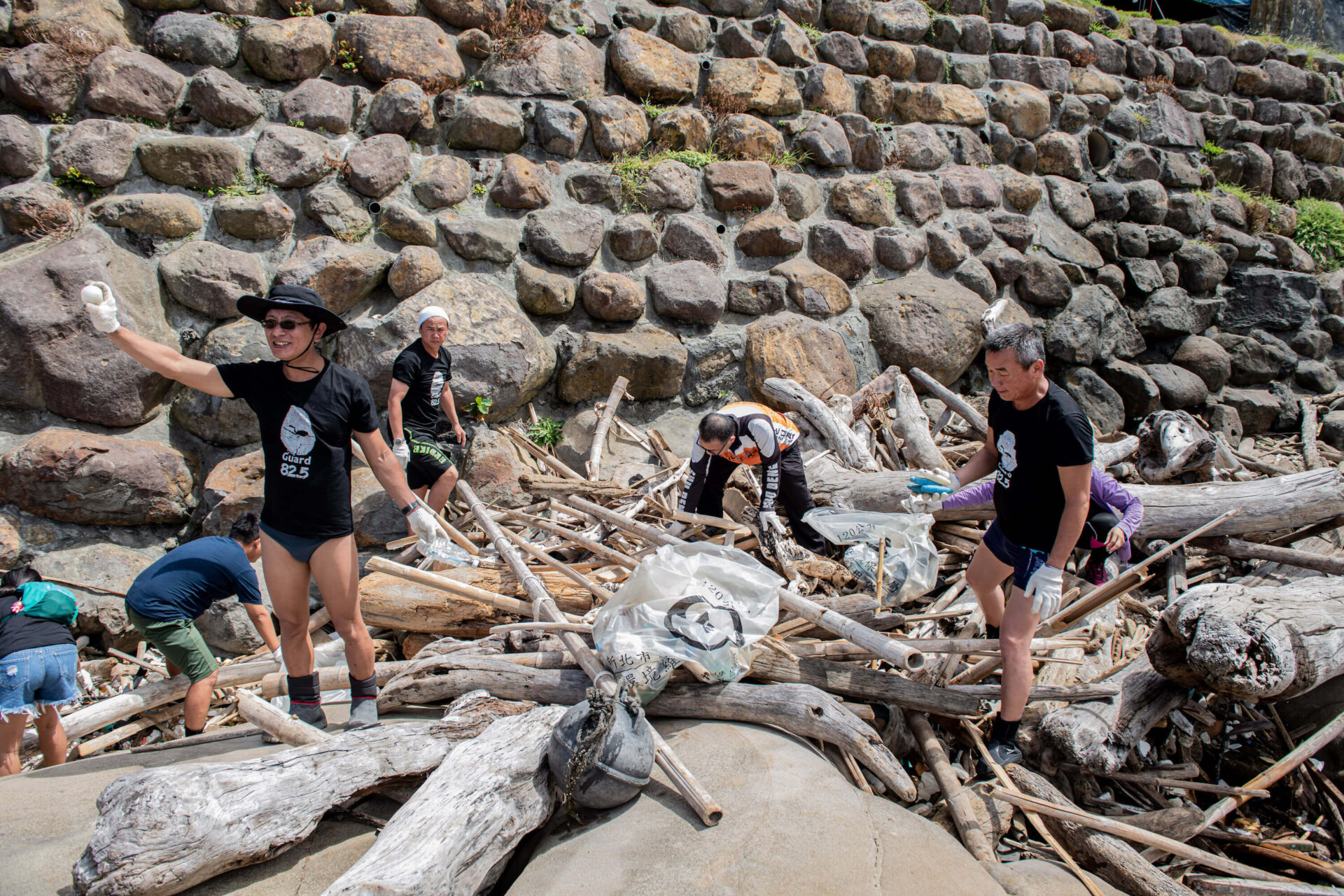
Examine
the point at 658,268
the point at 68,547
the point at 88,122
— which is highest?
the point at 88,122

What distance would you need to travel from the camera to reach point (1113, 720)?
3.55m

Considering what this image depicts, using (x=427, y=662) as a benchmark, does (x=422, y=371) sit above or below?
above

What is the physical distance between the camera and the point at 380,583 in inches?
181

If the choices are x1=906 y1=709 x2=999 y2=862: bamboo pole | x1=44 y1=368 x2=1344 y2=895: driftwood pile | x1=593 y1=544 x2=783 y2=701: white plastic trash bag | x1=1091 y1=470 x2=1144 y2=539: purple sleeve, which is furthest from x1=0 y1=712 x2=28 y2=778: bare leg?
x1=1091 y1=470 x2=1144 y2=539: purple sleeve

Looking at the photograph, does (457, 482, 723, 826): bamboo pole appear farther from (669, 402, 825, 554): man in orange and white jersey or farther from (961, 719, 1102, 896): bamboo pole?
(961, 719, 1102, 896): bamboo pole

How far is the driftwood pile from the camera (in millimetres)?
2541

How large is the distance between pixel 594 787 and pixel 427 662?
1.41 metres

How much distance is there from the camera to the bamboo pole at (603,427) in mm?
6332

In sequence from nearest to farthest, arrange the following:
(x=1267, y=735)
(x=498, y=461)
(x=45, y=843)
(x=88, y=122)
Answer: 1. (x=45, y=843)
2. (x=1267, y=735)
3. (x=88, y=122)
4. (x=498, y=461)

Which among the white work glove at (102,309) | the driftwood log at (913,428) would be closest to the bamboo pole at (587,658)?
the white work glove at (102,309)

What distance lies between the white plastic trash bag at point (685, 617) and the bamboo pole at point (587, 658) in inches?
3.2

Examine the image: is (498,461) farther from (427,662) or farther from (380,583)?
(427,662)

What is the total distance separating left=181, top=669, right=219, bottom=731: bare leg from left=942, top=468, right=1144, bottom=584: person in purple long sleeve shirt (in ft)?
14.9

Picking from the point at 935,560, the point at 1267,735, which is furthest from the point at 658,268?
the point at 1267,735
